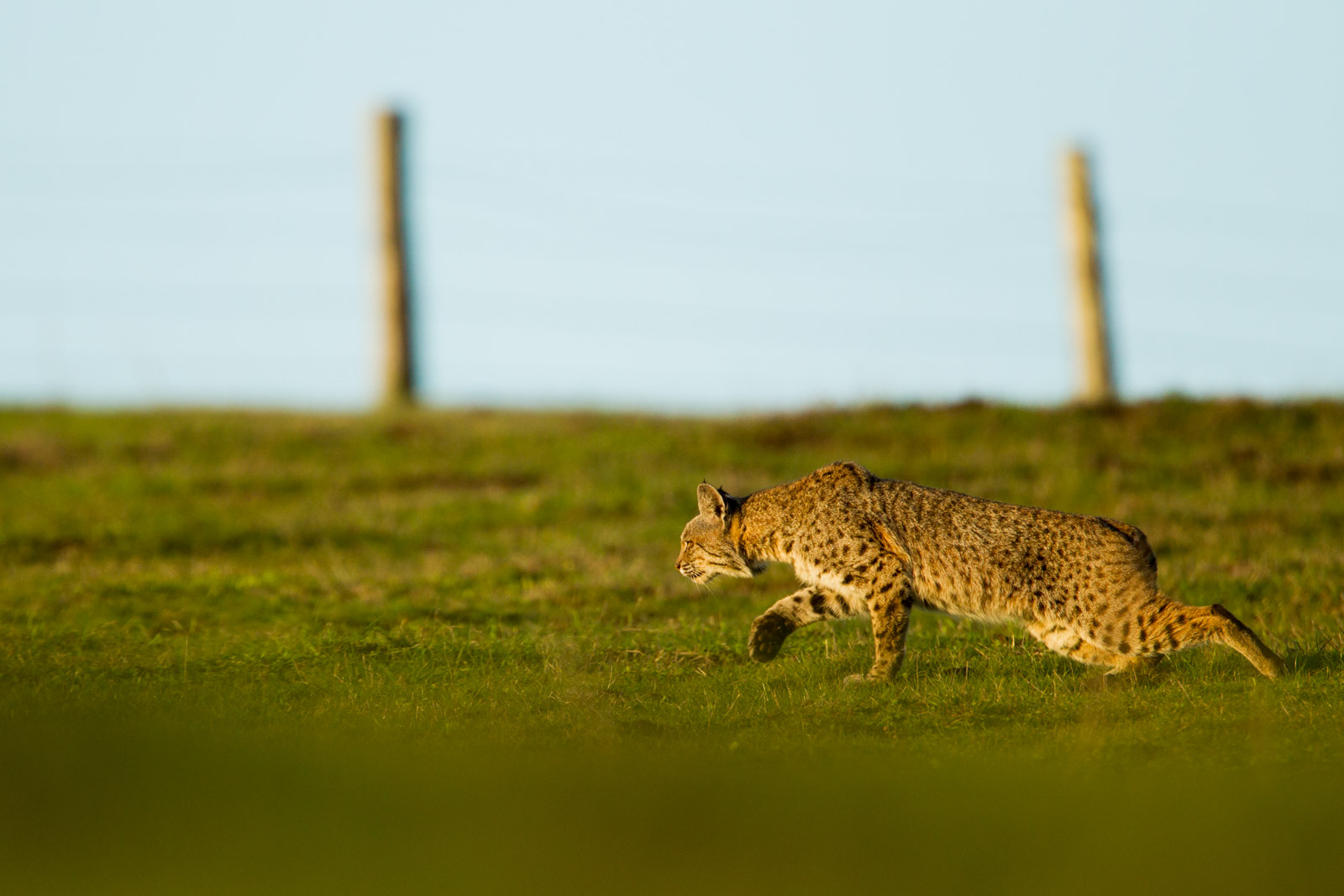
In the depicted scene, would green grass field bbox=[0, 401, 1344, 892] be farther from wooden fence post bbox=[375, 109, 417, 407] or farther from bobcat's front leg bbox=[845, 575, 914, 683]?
wooden fence post bbox=[375, 109, 417, 407]

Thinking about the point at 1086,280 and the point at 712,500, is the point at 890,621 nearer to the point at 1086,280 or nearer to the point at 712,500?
the point at 712,500

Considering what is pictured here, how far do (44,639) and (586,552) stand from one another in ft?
17.1

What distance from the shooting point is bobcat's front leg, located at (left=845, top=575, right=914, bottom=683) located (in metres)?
8.55

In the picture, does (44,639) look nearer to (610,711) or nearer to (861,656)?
(610,711)

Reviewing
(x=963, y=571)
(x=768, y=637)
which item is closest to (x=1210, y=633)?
(x=963, y=571)

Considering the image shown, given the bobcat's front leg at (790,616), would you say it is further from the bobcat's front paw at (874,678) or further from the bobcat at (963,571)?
the bobcat's front paw at (874,678)

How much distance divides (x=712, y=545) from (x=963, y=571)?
6.02 feet

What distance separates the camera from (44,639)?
A: 394 inches

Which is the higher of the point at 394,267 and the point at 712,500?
the point at 394,267

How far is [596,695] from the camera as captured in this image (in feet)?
25.9

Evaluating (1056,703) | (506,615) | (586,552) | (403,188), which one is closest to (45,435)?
(403,188)

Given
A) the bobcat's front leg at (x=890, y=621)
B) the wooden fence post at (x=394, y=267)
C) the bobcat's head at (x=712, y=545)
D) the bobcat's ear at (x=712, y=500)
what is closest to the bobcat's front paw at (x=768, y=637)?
the bobcat's front leg at (x=890, y=621)

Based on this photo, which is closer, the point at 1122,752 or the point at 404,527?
the point at 1122,752

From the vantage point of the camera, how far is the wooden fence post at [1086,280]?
22344mm
